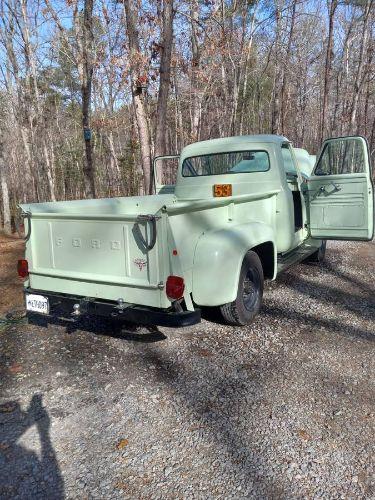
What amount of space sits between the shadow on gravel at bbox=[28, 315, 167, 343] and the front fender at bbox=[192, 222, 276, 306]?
2.98 ft

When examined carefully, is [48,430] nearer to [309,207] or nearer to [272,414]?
[272,414]

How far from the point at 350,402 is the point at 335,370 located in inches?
19.0

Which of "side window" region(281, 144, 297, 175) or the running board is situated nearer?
the running board

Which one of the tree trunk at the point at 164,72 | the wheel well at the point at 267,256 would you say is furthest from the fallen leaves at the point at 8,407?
the tree trunk at the point at 164,72

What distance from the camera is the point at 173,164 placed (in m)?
21.0

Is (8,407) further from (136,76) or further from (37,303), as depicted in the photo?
(136,76)

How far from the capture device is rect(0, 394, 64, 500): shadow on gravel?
90.2 inches

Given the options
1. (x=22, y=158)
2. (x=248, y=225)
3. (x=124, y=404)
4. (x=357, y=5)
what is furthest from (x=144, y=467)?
(x=22, y=158)

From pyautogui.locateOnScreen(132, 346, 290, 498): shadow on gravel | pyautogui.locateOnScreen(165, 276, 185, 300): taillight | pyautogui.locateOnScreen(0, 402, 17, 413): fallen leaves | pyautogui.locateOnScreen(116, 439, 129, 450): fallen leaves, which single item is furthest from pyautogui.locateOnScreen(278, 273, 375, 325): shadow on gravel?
pyautogui.locateOnScreen(0, 402, 17, 413): fallen leaves

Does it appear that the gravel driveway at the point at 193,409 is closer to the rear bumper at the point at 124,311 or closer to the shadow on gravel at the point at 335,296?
the shadow on gravel at the point at 335,296

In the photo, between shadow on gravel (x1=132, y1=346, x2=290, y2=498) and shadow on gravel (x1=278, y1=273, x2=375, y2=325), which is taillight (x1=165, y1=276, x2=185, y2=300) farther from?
shadow on gravel (x1=278, y1=273, x2=375, y2=325)

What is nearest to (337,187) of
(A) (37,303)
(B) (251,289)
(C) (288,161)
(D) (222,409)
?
(C) (288,161)

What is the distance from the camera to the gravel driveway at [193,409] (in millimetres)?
2342

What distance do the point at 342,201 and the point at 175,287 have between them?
11.2ft
